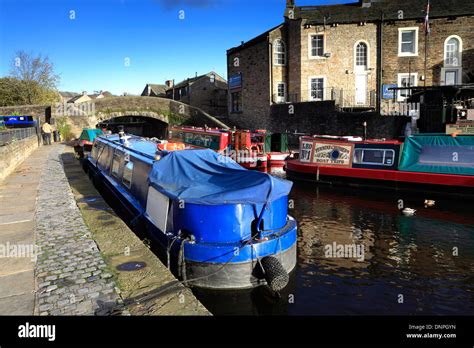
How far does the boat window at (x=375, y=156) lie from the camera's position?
1372 cm

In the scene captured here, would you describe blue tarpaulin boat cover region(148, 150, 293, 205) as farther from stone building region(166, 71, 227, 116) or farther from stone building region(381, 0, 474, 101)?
stone building region(166, 71, 227, 116)

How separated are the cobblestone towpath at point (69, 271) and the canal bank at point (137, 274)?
0.12m

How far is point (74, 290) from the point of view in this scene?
419cm

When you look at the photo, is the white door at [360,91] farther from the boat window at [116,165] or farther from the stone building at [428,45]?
the boat window at [116,165]

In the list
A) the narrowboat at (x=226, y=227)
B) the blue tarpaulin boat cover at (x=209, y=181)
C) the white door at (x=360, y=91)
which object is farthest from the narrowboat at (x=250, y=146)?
the narrowboat at (x=226, y=227)

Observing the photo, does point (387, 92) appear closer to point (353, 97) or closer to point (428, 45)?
point (353, 97)

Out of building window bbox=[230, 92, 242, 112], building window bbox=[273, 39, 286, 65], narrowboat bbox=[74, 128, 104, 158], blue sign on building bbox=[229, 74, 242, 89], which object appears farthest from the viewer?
building window bbox=[230, 92, 242, 112]

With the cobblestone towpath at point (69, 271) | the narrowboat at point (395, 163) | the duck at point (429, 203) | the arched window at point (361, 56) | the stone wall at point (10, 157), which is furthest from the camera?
the arched window at point (361, 56)

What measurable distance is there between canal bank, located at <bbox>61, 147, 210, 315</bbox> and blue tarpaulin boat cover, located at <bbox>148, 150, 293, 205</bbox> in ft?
3.22

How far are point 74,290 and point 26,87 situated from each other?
133 ft

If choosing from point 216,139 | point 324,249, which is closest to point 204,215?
point 324,249

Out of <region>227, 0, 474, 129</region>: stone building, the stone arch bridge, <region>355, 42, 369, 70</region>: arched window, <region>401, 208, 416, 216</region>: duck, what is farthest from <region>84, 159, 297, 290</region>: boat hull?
the stone arch bridge

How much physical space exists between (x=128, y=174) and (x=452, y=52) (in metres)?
24.3

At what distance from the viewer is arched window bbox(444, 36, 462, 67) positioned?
2489cm
